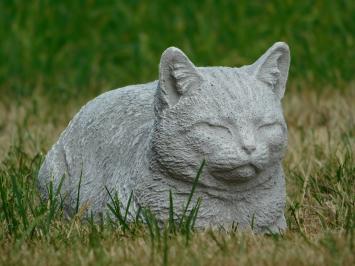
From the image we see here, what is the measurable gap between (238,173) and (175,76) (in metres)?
0.44

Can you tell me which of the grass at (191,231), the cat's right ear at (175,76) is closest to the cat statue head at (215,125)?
the cat's right ear at (175,76)

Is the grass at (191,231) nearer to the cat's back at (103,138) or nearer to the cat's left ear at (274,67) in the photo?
the cat's back at (103,138)

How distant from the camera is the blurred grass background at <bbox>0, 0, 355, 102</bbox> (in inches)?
322

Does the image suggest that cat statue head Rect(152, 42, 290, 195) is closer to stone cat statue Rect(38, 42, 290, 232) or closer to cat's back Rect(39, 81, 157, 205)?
stone cat statue Rect(38, 42, 290, 232)

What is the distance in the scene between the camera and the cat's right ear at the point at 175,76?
12.7 ft

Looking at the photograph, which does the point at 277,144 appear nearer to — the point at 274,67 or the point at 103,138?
the point at 274,67

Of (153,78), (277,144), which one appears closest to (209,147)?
(277,144)

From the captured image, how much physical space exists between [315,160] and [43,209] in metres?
1.72

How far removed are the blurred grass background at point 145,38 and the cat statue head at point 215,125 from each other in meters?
3.90

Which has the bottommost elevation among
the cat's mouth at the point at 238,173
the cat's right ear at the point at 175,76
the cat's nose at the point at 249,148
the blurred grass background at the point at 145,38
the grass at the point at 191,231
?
the grass at the point at 191,231

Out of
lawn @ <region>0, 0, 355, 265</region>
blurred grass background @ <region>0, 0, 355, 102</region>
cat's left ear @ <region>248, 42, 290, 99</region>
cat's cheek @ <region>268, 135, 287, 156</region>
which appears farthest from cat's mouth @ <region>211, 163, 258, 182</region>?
blurred grass background @ <region>0, 0, 355, 102</region>

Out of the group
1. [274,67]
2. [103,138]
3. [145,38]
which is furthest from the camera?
[145,38]

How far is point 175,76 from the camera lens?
388 centimetres

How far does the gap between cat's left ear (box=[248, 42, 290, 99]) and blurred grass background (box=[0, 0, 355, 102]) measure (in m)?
3.68
